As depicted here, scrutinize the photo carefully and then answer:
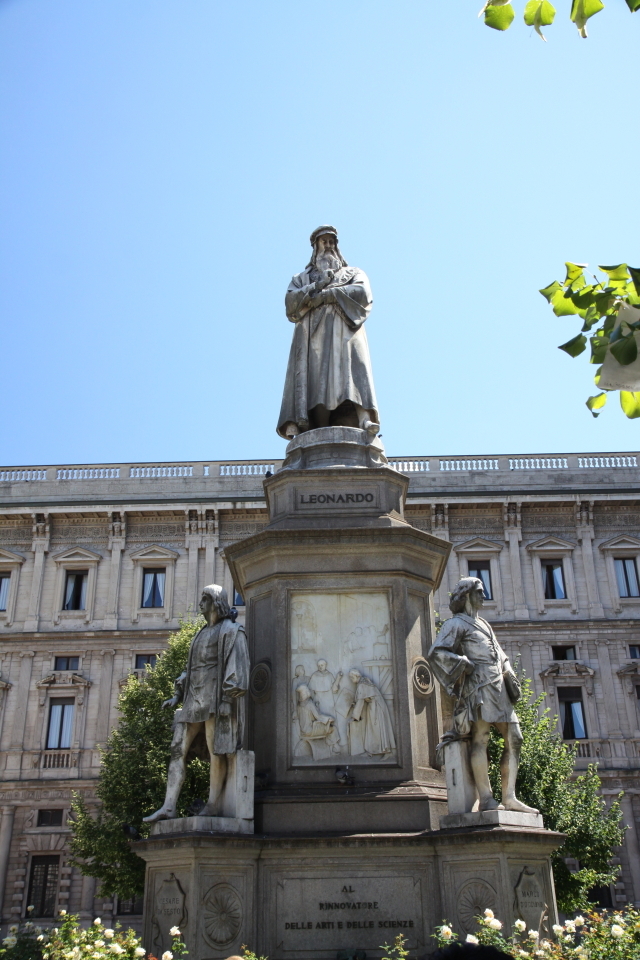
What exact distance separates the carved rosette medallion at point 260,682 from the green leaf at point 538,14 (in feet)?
24.5

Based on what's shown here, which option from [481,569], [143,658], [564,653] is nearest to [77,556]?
[143,658]

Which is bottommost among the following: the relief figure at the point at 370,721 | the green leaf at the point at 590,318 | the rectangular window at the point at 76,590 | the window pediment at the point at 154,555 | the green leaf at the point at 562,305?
the relief figure at the point at 370,721

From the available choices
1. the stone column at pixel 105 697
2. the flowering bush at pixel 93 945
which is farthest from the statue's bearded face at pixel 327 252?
the stone column at pixel 105 697

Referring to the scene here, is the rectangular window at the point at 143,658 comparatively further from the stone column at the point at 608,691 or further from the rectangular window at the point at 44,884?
the stone column at the point at 608,691

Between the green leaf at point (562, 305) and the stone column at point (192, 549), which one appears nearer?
the green leaf at point (562, 305)

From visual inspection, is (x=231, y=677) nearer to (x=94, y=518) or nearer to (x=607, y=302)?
(x=607, y=302)

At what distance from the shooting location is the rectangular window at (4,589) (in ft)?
128

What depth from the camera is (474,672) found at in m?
9.26

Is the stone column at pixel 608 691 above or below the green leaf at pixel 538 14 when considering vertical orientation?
above

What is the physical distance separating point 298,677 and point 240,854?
1.97 metres

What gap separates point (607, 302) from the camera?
4020mm

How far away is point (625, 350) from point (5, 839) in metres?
36.4

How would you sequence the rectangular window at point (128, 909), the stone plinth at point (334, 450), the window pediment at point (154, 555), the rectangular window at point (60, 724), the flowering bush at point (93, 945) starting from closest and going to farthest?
the flowering bush at point (93, 945)
the stone plinth at point (334, 450)
the rectangular window at point (128, 909)
the rectangular window at point (60, 724)
the window pediment at point (154, 555)

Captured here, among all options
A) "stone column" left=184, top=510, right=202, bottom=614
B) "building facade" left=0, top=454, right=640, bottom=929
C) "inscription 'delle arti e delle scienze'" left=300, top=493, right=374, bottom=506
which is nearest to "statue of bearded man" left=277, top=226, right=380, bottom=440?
"inscription 'delle arti e delle scienze'" left=300, top=493, right=374, bottom=506
